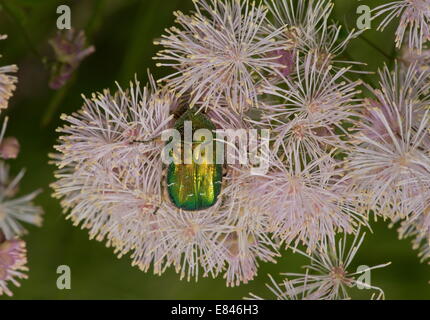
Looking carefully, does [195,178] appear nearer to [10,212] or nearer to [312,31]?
[312,31]

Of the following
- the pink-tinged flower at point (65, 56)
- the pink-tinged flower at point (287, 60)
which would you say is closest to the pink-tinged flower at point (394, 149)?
the pink-tinged flower at point (287, 60)

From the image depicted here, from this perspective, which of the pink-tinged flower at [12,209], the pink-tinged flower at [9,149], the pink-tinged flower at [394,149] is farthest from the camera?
the pink-tinged flower at [12,209]

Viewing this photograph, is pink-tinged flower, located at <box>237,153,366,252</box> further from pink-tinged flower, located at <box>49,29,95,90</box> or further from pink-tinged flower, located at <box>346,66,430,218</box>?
pink-tinged flower, located at <box>49,29,95,90</box>

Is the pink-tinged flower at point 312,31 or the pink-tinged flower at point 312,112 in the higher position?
the pink-tinged flower at point 312,31

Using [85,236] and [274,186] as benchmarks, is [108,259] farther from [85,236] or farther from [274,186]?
[274,186]

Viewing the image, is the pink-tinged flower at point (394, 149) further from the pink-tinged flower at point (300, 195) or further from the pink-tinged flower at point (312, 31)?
the pink-tinged flower at point (312, 31)
